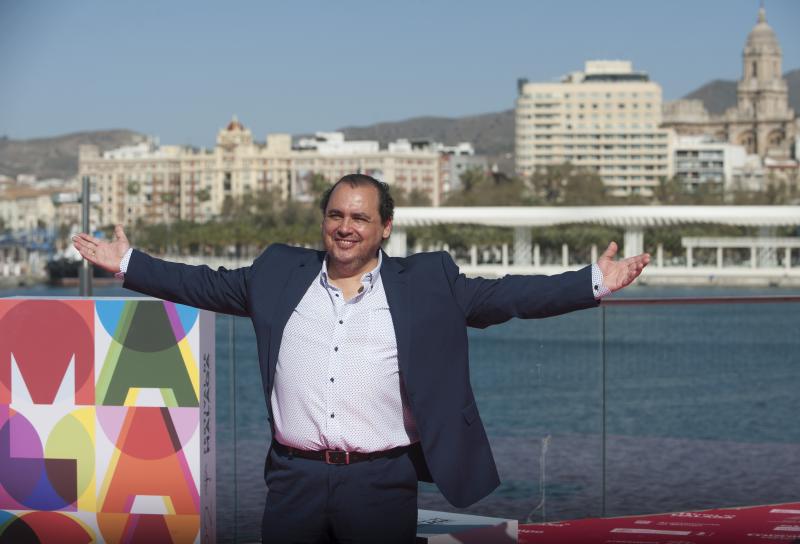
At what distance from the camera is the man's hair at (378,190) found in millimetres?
2939

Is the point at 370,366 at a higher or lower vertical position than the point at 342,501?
higher

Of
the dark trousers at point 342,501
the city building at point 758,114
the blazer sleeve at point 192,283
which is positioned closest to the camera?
the dark trousers at point 342,501

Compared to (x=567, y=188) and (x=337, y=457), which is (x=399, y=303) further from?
(x=567, y=188)

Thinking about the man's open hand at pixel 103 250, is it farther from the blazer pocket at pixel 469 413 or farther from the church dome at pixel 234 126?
the church dome at pixel 234 126

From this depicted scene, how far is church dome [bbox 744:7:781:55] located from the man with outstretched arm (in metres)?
173

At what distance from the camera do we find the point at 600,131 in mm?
135625

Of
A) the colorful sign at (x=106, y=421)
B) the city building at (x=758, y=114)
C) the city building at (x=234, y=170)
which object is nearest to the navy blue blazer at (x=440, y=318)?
the colorful sign at (x=106, y=421)

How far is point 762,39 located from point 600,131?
4380cm

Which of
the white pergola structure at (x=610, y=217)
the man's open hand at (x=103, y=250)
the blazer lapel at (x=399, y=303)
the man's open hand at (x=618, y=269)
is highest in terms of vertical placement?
the white pergola structure at (x=610, y=217)

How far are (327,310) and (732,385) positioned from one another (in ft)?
11.2

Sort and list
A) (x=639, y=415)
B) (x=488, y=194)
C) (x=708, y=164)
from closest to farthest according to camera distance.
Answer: (x=639, y=415), (x=488, y=194), (x=708, y=164)

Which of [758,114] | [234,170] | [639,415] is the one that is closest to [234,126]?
[234,170]

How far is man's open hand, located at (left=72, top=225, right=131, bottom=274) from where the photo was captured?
3.16 m

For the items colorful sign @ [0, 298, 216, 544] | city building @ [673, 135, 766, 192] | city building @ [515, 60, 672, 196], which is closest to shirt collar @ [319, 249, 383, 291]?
colorful sign @ [0, 298, 216, 544]
